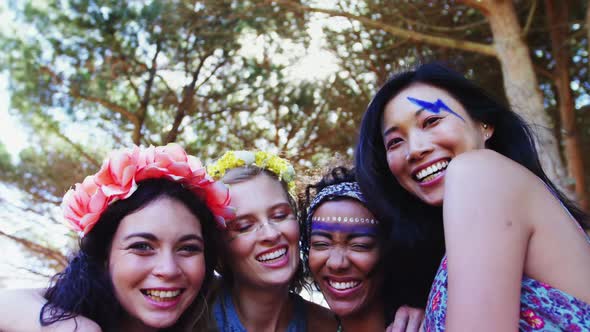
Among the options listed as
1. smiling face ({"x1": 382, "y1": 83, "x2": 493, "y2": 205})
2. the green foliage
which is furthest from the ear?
the green foliage

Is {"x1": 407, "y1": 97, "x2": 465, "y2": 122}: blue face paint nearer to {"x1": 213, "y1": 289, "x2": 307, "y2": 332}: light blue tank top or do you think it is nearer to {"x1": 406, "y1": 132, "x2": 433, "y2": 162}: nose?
{"x1": 406, "y1": 132, "x2": 433, "y2": 162}: nose

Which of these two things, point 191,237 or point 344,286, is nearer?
point 191,237

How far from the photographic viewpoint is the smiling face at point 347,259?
9.02 feet

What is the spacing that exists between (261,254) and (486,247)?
1550mm

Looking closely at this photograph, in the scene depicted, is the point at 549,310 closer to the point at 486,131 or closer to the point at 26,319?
the point at 486,131

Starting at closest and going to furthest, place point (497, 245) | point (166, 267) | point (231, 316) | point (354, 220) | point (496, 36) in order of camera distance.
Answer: point (497, 245) → point (166, 267) → point (354, 220) → point (231, 316) → point (496, 36)

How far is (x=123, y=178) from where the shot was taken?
259cm

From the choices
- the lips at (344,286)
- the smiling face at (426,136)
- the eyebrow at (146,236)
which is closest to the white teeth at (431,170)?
the smiling face at (426,136)

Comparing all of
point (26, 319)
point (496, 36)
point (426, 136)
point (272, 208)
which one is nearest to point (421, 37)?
point (496, 36)

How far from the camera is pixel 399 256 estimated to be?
101 inches

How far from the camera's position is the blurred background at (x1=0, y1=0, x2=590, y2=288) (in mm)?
8039

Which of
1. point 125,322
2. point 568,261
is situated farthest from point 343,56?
point 568,261

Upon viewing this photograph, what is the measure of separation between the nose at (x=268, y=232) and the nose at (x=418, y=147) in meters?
0.99

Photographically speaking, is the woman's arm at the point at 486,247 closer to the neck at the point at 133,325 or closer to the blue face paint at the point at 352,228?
the blue face paint at the point at 352,228
